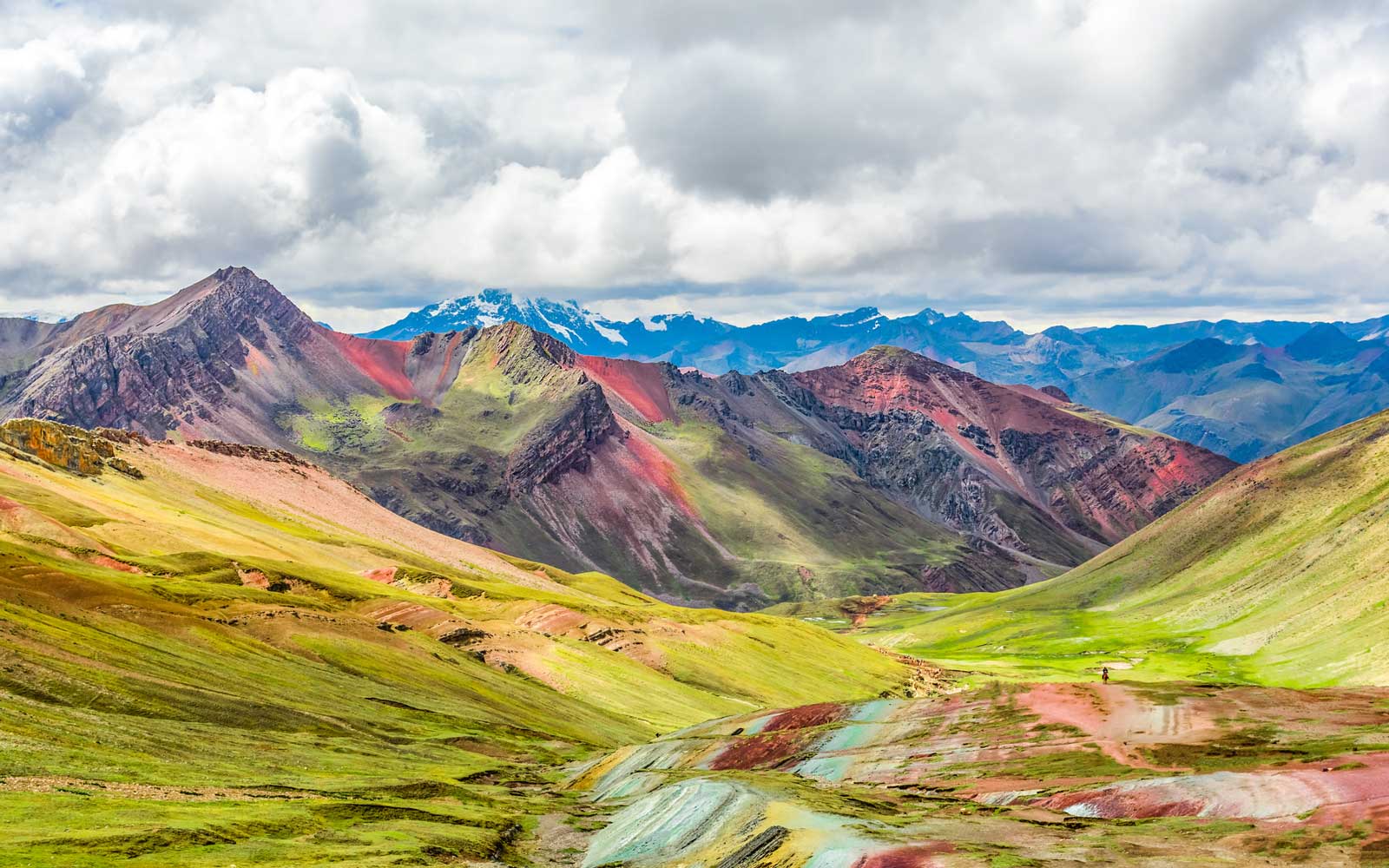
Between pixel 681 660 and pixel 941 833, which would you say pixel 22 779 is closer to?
pixel 941 833

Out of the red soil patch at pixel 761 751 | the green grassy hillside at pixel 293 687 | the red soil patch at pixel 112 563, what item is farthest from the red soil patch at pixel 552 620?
the red soil patch at pixel 761 751

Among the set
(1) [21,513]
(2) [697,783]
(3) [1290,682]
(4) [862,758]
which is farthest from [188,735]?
(3) [1290,682]

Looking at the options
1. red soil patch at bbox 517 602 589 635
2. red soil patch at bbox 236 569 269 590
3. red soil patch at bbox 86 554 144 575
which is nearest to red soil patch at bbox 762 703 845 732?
red soil patch at bbox 517 602 589 635

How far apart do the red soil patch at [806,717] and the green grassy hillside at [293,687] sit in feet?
58.4

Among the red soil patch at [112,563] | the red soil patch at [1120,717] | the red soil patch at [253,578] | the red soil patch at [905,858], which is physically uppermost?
the red soil patch at [112,563]

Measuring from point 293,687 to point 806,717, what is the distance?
4524cm

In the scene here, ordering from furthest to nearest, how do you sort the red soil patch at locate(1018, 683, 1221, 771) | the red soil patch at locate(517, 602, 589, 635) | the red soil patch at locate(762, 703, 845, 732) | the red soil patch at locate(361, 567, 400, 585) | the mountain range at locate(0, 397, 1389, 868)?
the red soil patch at locate(361, 567, 400, 585)
the red soil patch at locate(517, 602, 589, 635)
the red soil patch at locate(762, 703, 845, 732)
the red soil patch at locate(1018, 683, 1221, 771)
the mountain range at locate(0, 397, 1389, 868)

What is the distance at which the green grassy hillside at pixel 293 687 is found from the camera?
49812 mm

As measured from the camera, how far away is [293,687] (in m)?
89.6

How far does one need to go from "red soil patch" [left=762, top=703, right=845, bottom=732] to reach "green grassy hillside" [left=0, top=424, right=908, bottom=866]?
701 inches

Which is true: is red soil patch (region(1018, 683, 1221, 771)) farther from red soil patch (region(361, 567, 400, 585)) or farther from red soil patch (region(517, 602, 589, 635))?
red soil patch (region(361, 567, 400, 585))

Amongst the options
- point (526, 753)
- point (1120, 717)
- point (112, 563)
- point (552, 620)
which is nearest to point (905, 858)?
point (1120, 717)

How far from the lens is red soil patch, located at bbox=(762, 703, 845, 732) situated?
3644 inches

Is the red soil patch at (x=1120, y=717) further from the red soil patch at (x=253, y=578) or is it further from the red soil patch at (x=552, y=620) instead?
the red soil patch at (x=253, y=578)
